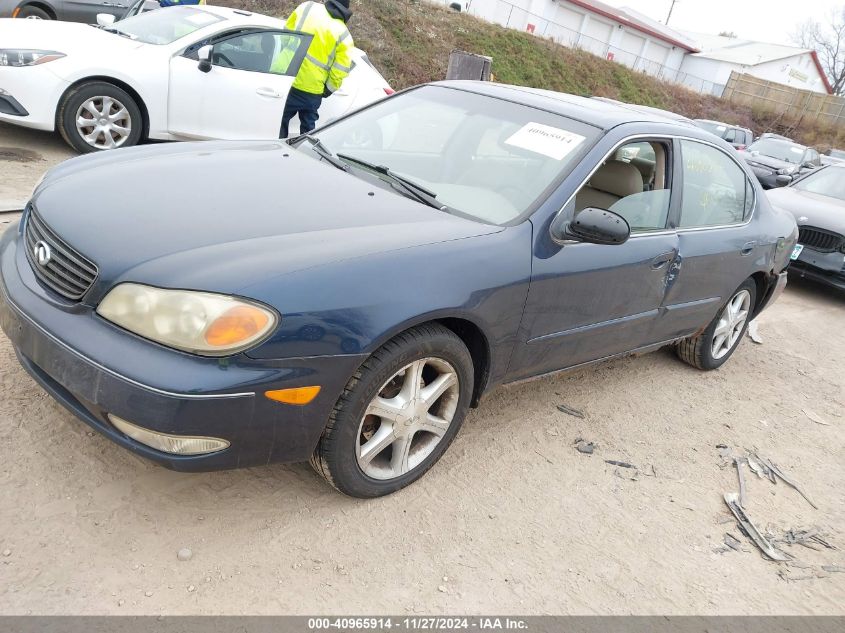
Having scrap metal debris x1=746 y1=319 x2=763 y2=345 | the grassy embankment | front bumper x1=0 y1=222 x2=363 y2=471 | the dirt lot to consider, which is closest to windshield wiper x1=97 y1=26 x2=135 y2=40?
the dirt lot

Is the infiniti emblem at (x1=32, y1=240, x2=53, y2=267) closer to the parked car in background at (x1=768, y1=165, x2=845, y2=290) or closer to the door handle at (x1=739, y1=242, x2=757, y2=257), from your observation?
the door handle at (x1=739, y1=242, x2=757, y2=257)

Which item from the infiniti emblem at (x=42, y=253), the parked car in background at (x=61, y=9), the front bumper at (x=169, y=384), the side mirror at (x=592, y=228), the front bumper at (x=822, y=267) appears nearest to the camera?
the front bumper at (x=169, y=384)

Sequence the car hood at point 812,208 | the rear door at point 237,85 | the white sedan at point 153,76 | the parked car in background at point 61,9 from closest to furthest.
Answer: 1. the white sedan at point 153,76
2. the rear door at point 237,85
3. the car hood at point 812,208
4. the parked car in background at point 61,9

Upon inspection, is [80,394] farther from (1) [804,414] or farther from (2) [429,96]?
(1) [804,414]

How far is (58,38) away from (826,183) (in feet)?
29.6

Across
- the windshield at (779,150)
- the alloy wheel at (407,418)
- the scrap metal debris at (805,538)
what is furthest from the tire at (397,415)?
the windshield at (779,150)

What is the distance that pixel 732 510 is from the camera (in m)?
3.28

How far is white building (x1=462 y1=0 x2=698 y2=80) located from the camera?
37844 mm

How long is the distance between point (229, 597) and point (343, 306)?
1001 mm

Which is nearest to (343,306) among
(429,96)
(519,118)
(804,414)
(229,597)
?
(229,597)

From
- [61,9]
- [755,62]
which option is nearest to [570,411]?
[61,9]

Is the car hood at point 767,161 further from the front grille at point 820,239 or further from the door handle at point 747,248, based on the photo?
the door handle at point 747,248

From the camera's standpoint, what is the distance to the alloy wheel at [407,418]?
8.75 ft

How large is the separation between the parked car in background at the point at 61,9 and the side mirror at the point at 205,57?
18.1 feet
